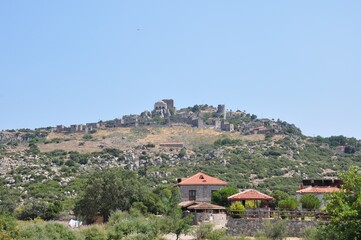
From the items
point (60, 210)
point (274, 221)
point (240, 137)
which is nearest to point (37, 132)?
point (240, 137)

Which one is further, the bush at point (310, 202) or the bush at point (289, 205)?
the bush at point (289, 205)

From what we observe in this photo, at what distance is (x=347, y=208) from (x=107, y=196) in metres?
34.1

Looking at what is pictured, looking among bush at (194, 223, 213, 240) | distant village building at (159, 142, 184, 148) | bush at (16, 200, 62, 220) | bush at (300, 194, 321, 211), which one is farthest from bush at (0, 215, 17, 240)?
distant village building at (159, 142, 184, 148)

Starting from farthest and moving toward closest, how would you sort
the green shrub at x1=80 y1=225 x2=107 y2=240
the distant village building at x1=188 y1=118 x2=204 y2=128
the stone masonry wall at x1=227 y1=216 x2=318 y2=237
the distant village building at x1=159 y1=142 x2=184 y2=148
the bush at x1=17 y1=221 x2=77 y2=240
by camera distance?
the distant village building at x1=188 y1=118 x2=204 y2=128
the distant village building at x1=159 y1=142 x2=184 y2=148
the stone masonry wall at x1=227 y1=216 x2=318 y2=237
the green shrub at x1=80 y1=225 x2=107 y2=240
the bush at x1=17 y1=221 x2=77 y2=240

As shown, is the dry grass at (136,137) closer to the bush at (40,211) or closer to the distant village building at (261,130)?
the distant village building at (261,130)

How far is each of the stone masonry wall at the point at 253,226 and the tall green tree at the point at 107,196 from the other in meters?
13.0

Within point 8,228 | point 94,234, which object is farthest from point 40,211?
point 8,228

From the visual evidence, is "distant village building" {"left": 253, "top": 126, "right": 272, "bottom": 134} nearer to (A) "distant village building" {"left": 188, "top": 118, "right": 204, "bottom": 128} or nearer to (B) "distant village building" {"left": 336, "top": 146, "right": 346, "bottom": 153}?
(A) "distant village building" {"left": 188, "top": 118, "right": 204, "bottom": 128}

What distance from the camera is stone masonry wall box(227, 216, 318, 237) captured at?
51.0 metres

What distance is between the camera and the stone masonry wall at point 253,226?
51.0m

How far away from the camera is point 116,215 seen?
55.8 metres

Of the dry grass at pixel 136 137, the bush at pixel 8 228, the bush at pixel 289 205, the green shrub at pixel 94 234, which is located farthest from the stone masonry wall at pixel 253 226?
the dry grass at pixel 136 137

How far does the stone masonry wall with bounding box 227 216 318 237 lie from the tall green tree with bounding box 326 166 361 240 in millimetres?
16250

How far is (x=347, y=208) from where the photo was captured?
108 feet
